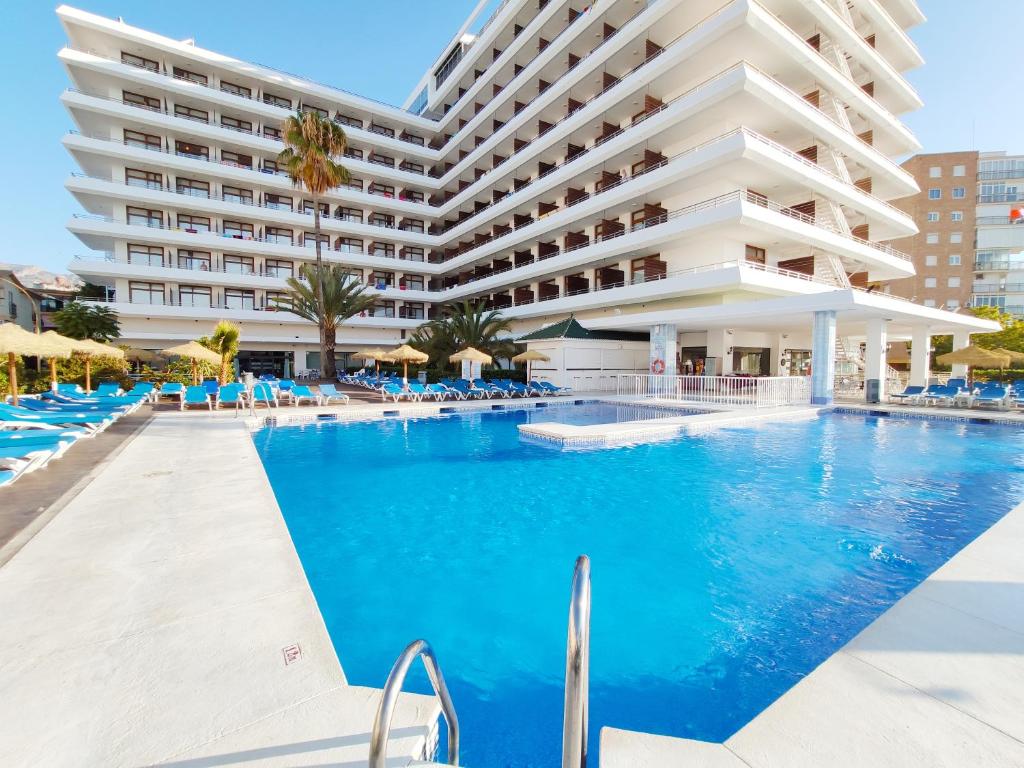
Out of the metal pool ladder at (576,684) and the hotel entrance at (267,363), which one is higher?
the hotel entrance at (267,363)

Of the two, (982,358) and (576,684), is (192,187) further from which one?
(982,358)

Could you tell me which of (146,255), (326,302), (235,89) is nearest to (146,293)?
(146,255)

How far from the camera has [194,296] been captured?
31.4 metres

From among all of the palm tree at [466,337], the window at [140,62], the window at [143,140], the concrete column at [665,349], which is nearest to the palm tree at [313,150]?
the palm tree at [466,337]

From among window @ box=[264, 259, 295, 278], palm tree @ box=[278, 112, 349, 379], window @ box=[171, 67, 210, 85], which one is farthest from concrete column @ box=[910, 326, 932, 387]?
window @ box=[171, 67, 210, 85]

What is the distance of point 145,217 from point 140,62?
10.8 metres

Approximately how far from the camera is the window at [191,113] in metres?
31.7

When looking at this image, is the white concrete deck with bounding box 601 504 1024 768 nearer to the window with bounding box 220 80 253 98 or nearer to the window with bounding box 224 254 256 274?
the window with bounding box 224 254 256 274

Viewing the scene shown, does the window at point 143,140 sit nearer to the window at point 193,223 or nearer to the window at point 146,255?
the window at point 193,223

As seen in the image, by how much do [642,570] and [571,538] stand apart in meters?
0.99

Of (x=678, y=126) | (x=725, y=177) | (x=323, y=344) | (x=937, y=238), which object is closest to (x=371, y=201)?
(x=323, y=344)

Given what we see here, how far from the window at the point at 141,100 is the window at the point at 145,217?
263 inches

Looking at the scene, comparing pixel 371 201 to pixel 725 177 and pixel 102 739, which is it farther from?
pixel 102 739

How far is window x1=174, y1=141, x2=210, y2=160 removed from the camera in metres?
31.4
